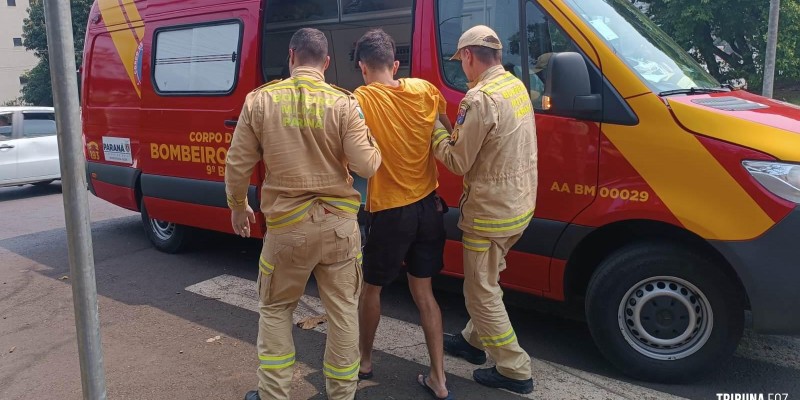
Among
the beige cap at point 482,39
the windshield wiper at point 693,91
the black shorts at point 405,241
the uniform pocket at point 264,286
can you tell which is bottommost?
the uniform pocket at point 264,286

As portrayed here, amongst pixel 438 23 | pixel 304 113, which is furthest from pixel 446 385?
pixel 438 23

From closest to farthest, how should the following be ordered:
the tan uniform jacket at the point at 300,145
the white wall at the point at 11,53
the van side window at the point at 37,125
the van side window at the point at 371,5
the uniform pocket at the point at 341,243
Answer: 1. the tan uniform jacket at the point at 300,145
2. the uniform pocket at the point at 341,243
3. the van side window at the point at 371,5
4. the van side window at the point at 37,125
5. the white wall at the point at 11,53

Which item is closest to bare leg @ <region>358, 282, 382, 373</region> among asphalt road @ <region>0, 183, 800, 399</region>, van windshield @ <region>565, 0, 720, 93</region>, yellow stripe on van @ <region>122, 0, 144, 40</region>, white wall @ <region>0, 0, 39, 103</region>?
asphalt road @ <region>0, 183, 800, 399</region>

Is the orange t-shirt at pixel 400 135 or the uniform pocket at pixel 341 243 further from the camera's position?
the orange t-shirt at pixel 400 135

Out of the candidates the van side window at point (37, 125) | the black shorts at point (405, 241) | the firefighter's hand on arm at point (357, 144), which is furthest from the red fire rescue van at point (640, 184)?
the van side window at point (37, 125)

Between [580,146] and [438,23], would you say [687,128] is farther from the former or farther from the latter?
[438,23]

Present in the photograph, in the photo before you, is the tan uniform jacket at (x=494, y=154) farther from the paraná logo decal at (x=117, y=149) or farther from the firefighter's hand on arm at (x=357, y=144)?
the paraná logo decal at (x=117, y=149)

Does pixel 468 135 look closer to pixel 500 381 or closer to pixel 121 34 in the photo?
pixel 500 381

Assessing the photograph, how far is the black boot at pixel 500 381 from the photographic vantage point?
339cm

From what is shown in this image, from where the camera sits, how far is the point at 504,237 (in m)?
3.27

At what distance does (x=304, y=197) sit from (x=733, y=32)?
27.7 meters

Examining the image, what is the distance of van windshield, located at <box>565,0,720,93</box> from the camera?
3529 millimetres

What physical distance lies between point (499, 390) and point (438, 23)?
2.26m

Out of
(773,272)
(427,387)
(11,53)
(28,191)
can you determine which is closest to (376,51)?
(427,387)
